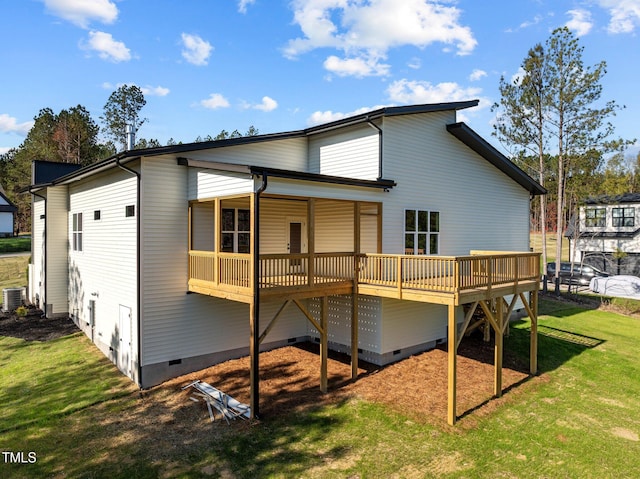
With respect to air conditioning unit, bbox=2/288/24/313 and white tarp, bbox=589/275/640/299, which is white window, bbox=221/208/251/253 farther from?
white tarp, bbox=589/275/640/299

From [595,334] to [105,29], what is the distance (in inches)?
864

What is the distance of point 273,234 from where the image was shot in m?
13.4

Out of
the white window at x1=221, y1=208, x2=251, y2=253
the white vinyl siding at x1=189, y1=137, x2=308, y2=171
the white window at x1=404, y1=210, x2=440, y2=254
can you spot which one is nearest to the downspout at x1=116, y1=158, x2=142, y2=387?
the white vinyl siding at x1=189, y1=137, x2=308, y2=171

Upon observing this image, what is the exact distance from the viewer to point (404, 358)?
12.7 metres

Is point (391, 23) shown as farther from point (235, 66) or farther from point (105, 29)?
point (105, 29)

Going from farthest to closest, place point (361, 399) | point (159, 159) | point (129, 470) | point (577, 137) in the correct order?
point (577, 137), point (159, 159), point (361, 399), point (129, 470)

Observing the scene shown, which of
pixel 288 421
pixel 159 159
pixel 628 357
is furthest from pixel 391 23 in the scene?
pixel 288 421

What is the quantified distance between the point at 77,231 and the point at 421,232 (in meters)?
13.0

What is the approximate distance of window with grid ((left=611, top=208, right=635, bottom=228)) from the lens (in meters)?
30.9

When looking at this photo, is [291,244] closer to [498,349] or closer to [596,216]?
[498,349]

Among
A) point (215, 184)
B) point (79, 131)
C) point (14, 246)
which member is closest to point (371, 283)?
point (215, 184)

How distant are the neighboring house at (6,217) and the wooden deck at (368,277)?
4637 cm

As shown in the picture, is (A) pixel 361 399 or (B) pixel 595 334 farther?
(B) pixel 595 334

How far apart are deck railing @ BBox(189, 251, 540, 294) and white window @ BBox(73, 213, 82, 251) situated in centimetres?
699
